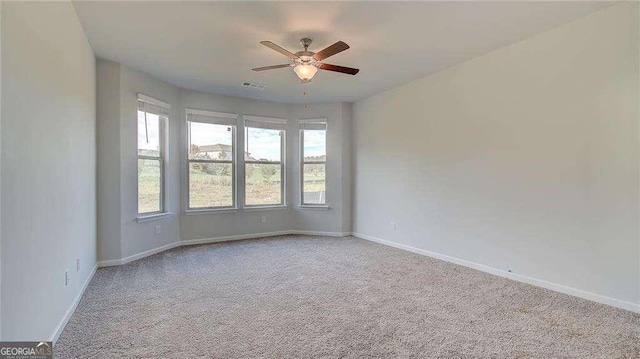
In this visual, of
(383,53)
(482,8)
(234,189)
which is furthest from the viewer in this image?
(234,189)

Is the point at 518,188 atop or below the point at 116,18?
below

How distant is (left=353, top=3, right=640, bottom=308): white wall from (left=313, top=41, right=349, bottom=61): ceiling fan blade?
2.06 metres

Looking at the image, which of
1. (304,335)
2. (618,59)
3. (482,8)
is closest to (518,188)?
(618,59)

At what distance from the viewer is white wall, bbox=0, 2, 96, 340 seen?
164cm

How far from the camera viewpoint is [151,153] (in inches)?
191

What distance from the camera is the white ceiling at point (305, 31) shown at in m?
2.79

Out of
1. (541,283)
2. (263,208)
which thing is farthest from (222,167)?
(541,283)

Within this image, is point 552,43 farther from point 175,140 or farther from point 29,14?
point 175,140

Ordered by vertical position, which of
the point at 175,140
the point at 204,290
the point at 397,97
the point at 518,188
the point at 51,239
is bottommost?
the point at 204,290

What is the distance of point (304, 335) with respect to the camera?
7.83 feet

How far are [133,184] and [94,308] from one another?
1993 millimetres

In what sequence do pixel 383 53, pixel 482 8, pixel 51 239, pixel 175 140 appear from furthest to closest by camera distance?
pixel 175 140
pixel 383 53
pixel 482 8
pixel 51 239

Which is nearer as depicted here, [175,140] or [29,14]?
[29,14]

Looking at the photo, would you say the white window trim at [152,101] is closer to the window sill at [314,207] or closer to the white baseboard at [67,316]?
the white baseboard at [67,316]
